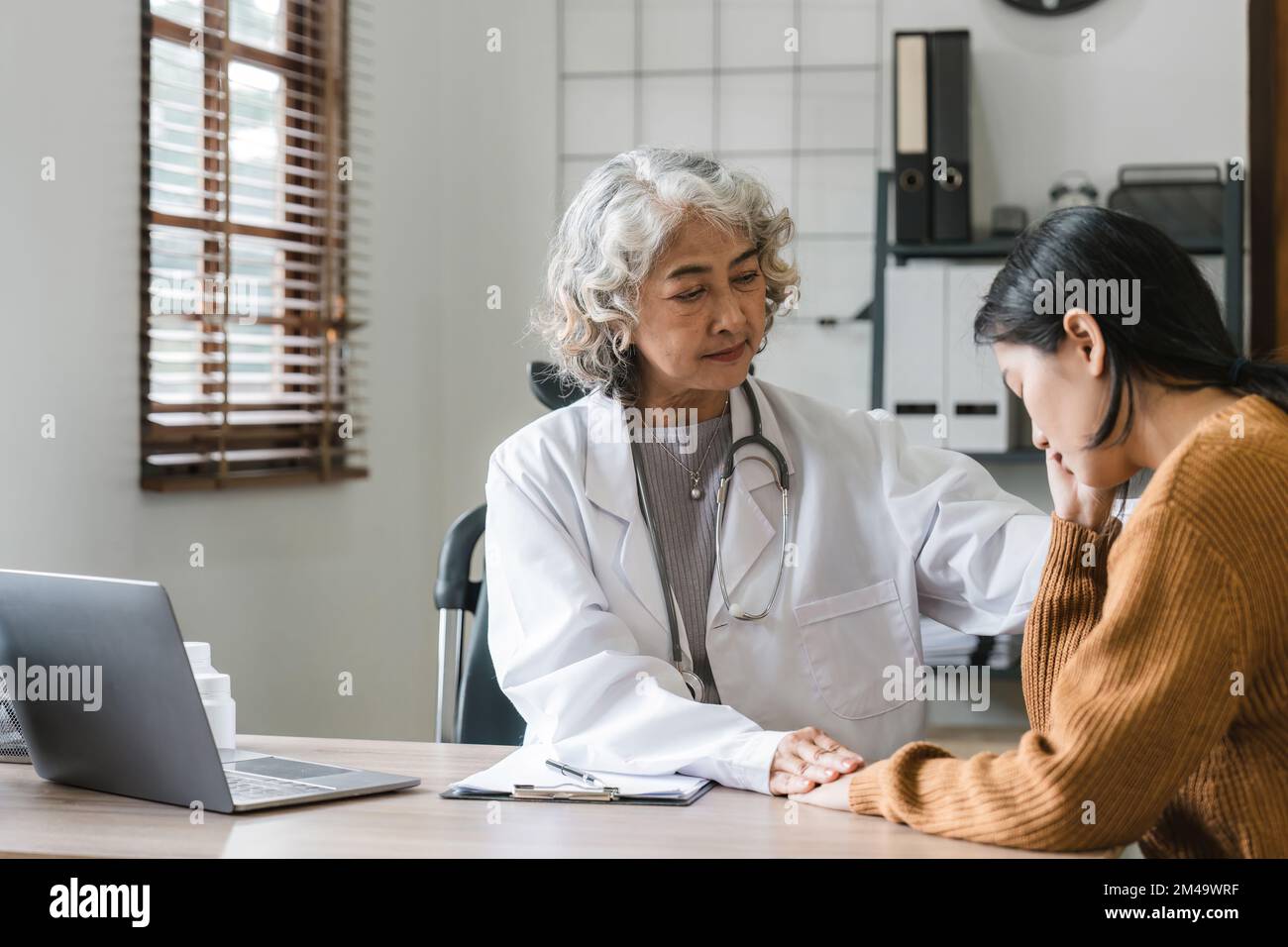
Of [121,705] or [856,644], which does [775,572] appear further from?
[121,705]

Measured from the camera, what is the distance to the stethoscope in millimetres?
1625

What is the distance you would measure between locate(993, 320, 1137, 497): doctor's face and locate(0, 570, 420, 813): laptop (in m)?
0.72

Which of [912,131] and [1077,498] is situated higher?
[912,131]

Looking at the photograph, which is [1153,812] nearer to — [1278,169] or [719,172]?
[719,172]

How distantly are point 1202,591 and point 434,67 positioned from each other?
3.18 meters

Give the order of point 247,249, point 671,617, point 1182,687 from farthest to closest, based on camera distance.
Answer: point 247,249 < point 671,617 < point 1182,687

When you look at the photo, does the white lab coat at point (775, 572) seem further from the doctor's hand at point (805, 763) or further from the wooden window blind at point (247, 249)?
the wooden window blind at point (247, 249)

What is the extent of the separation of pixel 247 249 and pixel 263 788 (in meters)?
2.04

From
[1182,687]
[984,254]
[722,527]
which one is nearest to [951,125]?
[984,254]

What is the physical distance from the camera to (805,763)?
1.31m

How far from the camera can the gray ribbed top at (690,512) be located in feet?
5.48

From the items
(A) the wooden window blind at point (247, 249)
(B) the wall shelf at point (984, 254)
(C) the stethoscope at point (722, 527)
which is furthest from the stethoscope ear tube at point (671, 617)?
(B) the wall shelf at point (984, 254)

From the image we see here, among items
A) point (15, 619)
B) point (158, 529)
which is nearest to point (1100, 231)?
point (15, 619)

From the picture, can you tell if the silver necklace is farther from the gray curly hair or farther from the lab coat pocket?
the lab coat pocket
